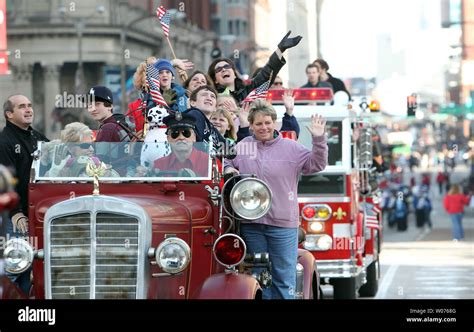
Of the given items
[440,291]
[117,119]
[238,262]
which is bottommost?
[440,291]

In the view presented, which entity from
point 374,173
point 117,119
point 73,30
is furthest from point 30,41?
point 117,119

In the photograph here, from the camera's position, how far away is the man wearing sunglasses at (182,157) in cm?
928

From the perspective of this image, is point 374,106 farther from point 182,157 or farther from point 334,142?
point 182,157

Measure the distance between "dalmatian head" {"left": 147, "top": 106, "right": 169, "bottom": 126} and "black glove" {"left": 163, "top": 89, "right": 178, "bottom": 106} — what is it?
0.37 meters

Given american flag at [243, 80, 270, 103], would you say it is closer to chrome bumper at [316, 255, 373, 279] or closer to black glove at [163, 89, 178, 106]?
black glove at [163, 89, 178, 106]

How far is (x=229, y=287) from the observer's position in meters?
8.59

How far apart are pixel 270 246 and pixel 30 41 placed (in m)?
57.2

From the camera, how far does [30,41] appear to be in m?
65.7

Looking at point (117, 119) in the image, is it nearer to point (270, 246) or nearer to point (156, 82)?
point (156, 82)

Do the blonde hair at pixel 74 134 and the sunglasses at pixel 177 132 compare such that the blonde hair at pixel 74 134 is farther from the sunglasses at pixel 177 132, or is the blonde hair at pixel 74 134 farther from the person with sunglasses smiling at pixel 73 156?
the sunglasses at pixel 177 132

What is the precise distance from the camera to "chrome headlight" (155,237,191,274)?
334 inches

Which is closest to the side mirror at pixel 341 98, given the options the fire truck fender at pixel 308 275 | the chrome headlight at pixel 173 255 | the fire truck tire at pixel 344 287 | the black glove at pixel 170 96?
A: the fire truck tire at pixel 344 287

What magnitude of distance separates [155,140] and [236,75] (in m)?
2.19
